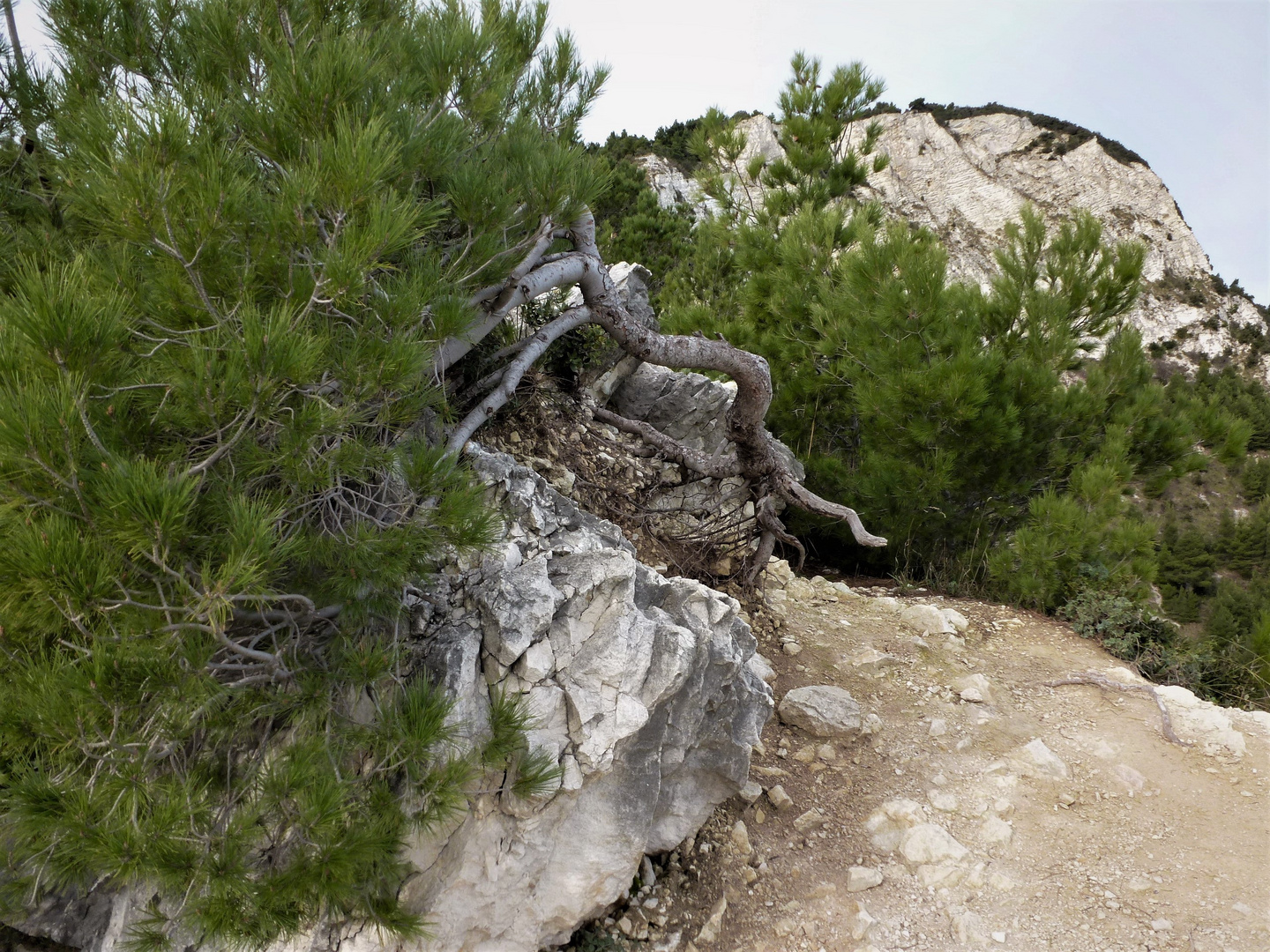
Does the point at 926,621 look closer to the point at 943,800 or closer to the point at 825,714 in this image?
the point at 825,714

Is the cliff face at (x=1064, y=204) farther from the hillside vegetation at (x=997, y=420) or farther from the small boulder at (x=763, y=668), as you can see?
the small boulder at (x=763, y=668)

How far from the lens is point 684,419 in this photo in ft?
16.3

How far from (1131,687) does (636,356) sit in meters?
3.00

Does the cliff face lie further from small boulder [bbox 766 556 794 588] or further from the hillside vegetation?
small boulder [bbox 766 556 794 588]

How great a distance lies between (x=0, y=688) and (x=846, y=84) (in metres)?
8.34

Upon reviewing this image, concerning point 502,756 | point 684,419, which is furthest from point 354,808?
point 684,419

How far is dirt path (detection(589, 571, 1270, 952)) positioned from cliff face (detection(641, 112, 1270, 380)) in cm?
2202

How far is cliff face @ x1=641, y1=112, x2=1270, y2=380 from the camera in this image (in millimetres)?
23047

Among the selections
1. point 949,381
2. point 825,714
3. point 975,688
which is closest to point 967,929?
point 825,714

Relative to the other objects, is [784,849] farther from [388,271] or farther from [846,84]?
[846,84]

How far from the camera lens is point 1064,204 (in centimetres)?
2359

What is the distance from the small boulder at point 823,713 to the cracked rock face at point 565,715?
35.0 inches

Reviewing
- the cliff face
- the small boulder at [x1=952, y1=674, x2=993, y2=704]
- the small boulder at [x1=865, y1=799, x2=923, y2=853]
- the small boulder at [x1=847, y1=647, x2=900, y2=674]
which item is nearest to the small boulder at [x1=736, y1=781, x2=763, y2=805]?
the small boulder at [x1=865, y1=799, x2=923, y2=853]

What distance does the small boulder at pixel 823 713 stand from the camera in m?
3.19
